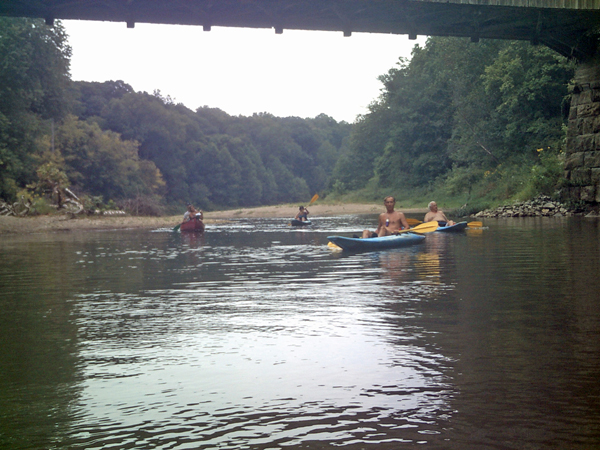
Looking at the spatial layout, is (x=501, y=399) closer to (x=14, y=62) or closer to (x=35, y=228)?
(x=35, y=228)

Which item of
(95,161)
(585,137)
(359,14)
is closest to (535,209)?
(585,137)

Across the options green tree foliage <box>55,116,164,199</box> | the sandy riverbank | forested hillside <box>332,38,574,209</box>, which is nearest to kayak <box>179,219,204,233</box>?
the sandy riverbank

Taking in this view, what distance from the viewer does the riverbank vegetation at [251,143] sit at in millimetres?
36281

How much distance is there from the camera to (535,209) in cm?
3253

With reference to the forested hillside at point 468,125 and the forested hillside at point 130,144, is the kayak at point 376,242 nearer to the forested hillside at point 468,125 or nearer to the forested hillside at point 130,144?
the forested hillside at point 468,125

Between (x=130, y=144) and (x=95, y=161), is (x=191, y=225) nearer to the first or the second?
(x=95, y=161)

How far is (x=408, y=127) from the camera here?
5984 cm

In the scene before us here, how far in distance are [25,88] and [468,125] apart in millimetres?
28884

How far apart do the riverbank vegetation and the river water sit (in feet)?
83.2

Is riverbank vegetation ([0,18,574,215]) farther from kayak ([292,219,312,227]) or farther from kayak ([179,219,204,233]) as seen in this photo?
kayak ([179,219,204,233])

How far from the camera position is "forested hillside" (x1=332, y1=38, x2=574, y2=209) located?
3719 cm

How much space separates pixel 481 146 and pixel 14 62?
95.1 feet

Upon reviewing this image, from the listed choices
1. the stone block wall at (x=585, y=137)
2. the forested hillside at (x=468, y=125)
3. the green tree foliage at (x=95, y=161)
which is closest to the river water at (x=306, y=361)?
the stone block wall at (x=585, y=137)

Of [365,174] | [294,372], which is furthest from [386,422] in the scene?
[365,174]
